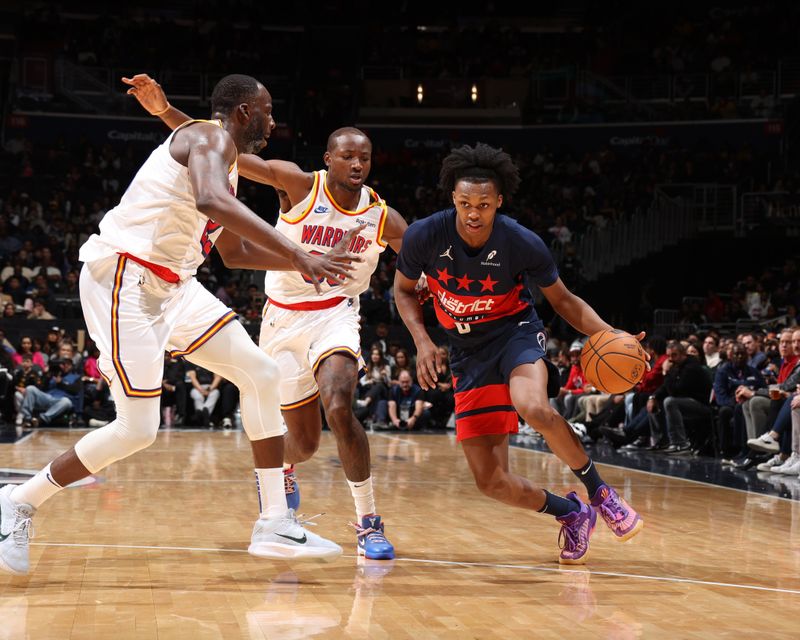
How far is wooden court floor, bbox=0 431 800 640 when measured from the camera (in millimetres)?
3953

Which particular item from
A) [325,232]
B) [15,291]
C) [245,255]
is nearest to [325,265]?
[245,255]

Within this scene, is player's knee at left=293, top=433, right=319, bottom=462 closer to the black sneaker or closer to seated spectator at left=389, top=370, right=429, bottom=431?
the black sneaker

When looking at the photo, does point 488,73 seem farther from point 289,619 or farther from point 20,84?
point 289,619

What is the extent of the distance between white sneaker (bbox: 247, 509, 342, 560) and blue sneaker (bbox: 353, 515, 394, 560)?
0.29 m

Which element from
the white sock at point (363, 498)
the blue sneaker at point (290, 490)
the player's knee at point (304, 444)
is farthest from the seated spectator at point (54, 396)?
the white sock at point (363, 498)

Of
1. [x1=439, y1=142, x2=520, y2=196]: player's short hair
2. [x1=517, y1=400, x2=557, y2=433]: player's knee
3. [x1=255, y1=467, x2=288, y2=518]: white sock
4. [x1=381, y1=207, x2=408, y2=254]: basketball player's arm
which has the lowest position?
[x1=255, y1=467, x2=288, y2=518]: white sock

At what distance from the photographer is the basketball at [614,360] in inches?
211

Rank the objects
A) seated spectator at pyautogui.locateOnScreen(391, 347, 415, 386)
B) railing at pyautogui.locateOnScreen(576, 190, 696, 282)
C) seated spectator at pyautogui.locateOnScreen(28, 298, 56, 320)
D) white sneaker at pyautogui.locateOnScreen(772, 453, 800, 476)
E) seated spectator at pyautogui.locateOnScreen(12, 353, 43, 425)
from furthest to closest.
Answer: railing at pyautogui.locateOnScreen(576, 190, 696, 282), seated spectator at pyautogui.locateOnScreen(28, 298, 56, 320), seated spectator at pyautogui.locateOnScreen(391, 347, 415, 386), seated spectator at pyautogui.locateOnScreen(12, 353, 43, 425), white sneaker at pyautogui.locateOnScreen(772, 453, 800, 476)

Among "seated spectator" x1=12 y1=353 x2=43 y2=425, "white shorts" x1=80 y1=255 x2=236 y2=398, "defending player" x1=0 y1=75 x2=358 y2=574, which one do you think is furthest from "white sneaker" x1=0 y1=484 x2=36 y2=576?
"seated spectator" x1=12 y1=353 x2=43 y2=425

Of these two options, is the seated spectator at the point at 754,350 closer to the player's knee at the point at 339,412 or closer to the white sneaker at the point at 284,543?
the player's knee at the point at 339,412

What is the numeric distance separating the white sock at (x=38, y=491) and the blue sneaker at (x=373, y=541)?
1578 mm

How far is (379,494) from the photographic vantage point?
27.4 ft

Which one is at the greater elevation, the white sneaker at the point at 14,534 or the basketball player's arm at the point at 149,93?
the basketball player's arm at the point at 149,93

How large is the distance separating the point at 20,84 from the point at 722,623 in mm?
25167
